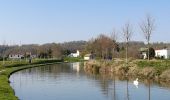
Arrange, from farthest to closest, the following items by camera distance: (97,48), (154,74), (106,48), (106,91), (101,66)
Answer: (97,48) < (106,48) < (101,66) < (154,74) < (106,91)

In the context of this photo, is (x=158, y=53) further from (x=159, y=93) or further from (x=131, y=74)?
(x=159, y=93)

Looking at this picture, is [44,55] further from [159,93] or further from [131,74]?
[159,93]

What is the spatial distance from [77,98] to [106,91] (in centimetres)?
676

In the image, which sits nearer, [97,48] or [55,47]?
[97,48]

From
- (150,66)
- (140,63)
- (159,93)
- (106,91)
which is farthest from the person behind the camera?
(140,63)

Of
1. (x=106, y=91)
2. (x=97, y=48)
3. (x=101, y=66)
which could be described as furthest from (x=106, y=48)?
(x=106, y=91)

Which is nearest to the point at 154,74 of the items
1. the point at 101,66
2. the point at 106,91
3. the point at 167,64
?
the point at 167,64

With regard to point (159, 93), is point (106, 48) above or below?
above

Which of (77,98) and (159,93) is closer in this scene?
(77,98)

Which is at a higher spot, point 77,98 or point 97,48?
point 97,48

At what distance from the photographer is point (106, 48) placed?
106m

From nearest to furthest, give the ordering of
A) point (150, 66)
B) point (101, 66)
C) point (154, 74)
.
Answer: point (154, 74) → point (150, 66) → point (101, 66)

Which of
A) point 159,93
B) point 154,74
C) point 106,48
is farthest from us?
point 106,48

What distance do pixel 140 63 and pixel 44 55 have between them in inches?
4958
